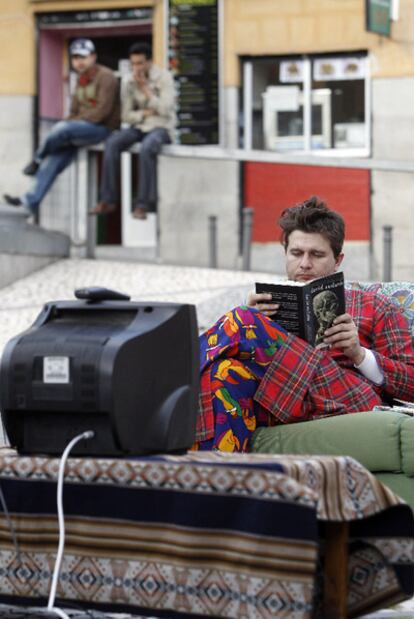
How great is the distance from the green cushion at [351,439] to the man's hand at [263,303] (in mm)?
399

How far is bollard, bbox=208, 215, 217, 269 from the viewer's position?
14.0 m

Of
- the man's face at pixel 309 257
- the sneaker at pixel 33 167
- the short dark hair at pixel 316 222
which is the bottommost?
the man's face at pixel 309 257

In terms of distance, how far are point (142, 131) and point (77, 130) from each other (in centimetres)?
60

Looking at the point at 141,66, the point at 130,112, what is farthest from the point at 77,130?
the point at 141,66

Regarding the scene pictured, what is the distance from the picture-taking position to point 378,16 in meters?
17.4

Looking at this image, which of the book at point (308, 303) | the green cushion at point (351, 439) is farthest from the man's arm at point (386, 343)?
the green cushion at point (351, 439)

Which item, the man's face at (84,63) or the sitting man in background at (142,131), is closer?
the sitting man in background at (142,131)

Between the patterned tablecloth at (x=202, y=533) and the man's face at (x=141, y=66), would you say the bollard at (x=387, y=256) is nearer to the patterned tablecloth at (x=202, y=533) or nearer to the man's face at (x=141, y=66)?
the man's face at (x=141, y=66)

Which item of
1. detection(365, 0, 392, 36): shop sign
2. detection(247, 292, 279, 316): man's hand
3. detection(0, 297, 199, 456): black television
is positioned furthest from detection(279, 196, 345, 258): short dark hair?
detection(365, 0, 392, 36): shop sign

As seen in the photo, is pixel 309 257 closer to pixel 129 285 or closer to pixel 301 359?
pixel 301 359

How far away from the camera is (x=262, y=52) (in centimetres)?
1819

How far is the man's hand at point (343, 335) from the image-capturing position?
553cm

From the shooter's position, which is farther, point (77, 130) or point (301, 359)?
point (77, 130)

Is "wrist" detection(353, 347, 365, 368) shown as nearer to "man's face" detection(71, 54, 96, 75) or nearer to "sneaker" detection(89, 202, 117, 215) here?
"sneaker" detection(89, 202, 117, 215)
